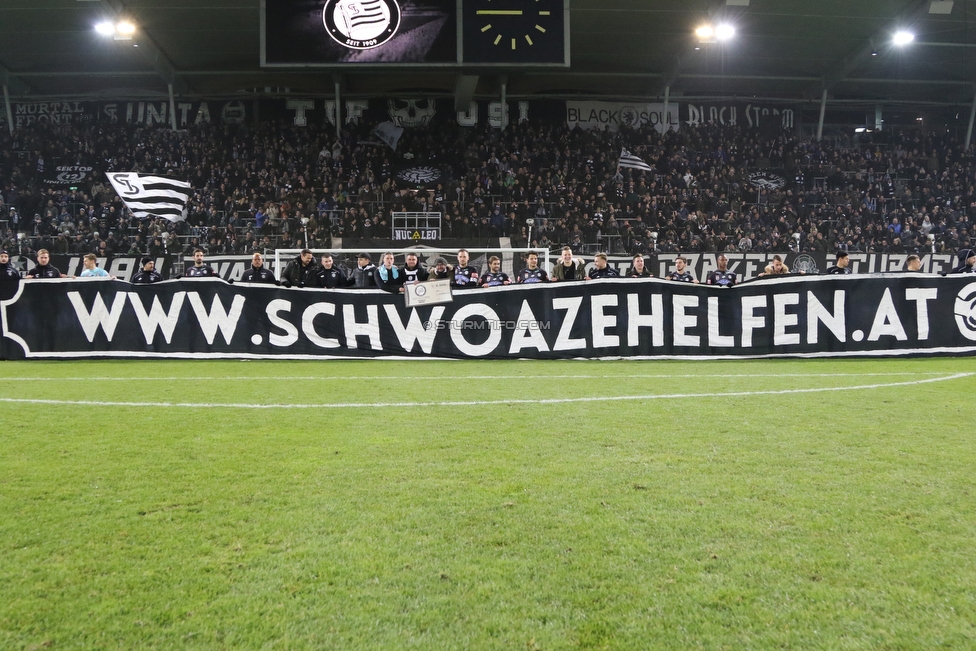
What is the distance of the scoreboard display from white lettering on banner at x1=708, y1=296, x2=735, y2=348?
8.78m

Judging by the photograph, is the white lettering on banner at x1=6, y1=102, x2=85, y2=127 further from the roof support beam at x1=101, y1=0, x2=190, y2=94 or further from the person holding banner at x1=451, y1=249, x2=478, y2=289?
the person holding banner at x1=451, y1=249, x2=478, y2=289

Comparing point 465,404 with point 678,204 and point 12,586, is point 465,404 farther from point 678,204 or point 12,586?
point 678,204

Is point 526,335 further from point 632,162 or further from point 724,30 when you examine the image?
point 632,162

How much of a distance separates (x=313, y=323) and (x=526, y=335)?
10.5ft

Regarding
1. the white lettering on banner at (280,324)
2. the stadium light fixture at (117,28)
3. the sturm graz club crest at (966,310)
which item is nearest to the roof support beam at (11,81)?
the stadium light fixture at (117,28)

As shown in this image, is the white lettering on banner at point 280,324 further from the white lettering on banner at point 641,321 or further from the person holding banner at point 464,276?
the white lettering on banner at point 641,321

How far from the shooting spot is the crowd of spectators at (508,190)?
2694 cm

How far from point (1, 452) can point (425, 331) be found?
724 centimetres

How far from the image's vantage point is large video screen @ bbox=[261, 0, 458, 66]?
61.7 feet

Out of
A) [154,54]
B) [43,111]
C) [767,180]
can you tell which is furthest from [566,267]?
[43,111]

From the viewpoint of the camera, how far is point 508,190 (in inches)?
1188

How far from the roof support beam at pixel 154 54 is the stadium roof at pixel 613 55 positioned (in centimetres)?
6

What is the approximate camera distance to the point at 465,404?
288 inches

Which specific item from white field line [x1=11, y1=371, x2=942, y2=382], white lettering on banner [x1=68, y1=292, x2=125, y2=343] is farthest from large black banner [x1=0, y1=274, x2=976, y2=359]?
white field line [x1=11, y1=371, x2=942, y2=382]
